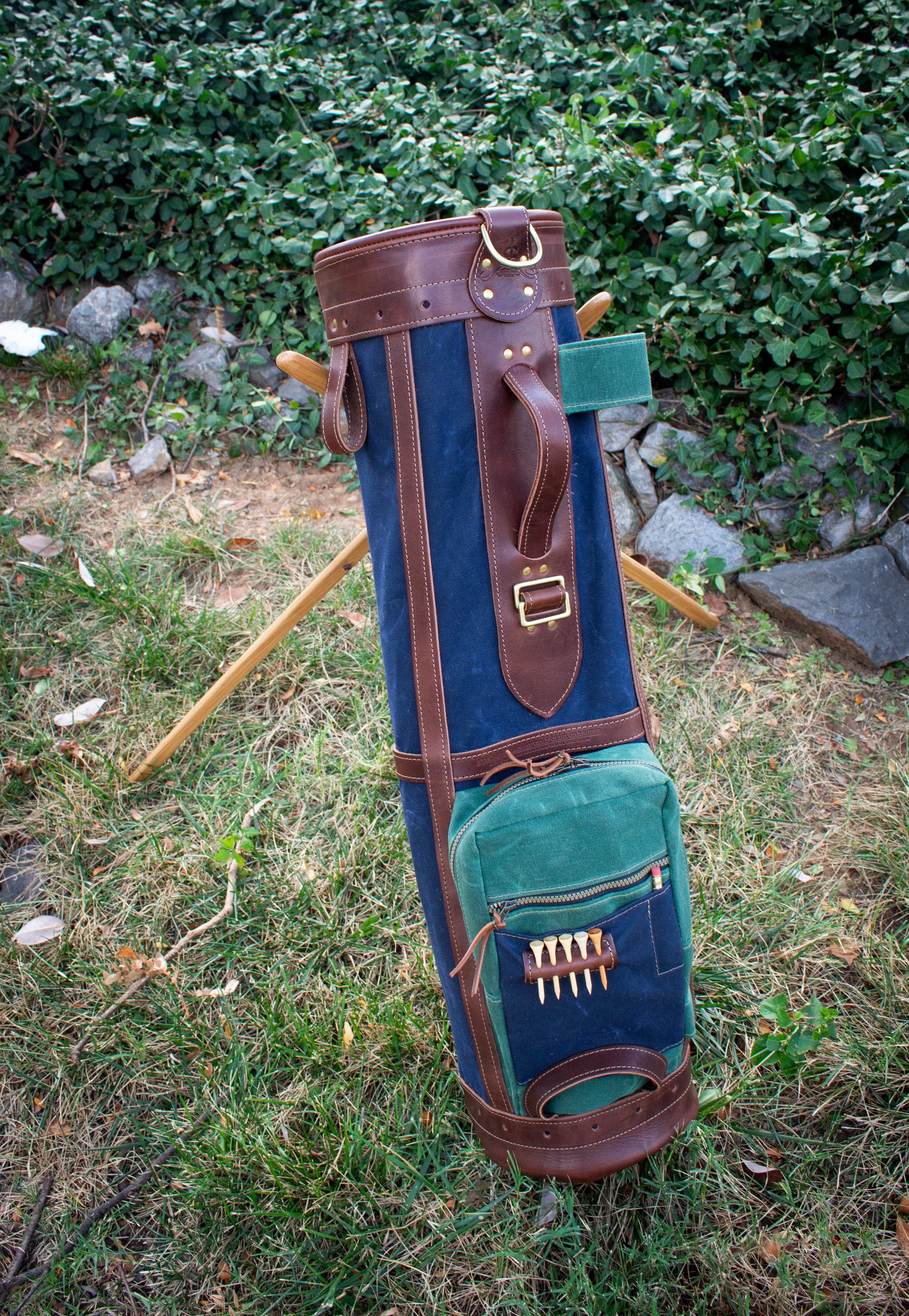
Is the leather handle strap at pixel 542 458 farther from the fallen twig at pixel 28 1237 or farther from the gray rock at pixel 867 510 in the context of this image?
the gray rock at pixel 867 510

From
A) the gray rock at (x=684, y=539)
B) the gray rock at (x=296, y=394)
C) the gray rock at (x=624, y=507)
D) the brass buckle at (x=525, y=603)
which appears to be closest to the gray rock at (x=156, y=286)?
the gray rock at (x=296, y=394)

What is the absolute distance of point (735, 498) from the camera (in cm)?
261

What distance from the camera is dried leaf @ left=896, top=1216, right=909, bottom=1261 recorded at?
1.35 m

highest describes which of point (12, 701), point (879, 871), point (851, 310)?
point (851, 310)

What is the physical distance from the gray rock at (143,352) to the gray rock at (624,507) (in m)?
1.89

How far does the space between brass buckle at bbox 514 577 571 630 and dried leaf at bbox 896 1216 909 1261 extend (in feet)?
3.95

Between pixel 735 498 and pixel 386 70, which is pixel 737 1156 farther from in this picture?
pixel 386 70

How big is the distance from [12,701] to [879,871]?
93.0 inches

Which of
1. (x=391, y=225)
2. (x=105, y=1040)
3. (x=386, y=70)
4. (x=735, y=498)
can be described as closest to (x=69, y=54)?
(x=386, y=70)

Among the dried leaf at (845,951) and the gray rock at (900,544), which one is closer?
the dried leaf at (845,951)

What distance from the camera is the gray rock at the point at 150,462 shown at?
3.04m

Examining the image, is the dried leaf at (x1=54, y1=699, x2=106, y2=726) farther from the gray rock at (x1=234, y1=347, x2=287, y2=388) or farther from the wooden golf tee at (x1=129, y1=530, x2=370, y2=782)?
the gray rock at (x1=234, y1=347, x2=287, y2=388)

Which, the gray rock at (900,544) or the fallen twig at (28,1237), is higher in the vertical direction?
the gray rock at (900,544)

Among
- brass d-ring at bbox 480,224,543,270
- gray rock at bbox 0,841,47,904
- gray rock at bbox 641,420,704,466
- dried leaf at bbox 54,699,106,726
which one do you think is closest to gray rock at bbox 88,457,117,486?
dried leaf at bbox 54,699,106,726
